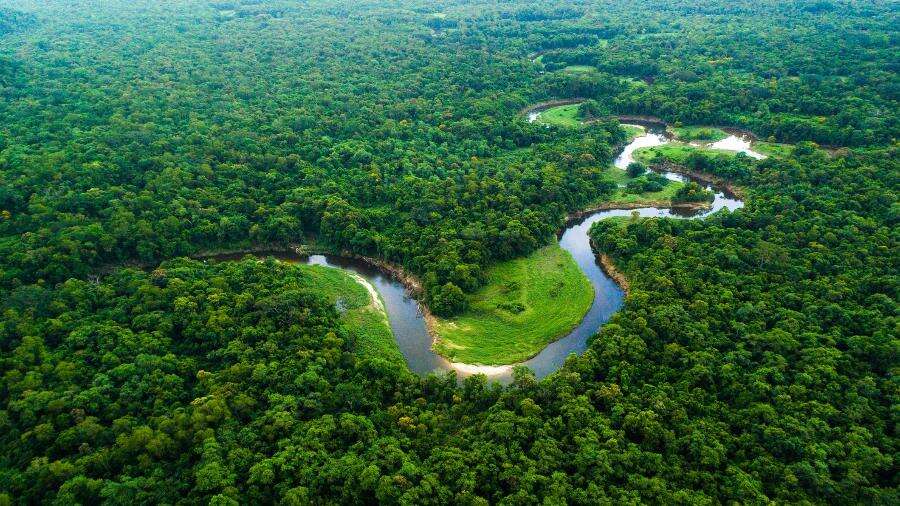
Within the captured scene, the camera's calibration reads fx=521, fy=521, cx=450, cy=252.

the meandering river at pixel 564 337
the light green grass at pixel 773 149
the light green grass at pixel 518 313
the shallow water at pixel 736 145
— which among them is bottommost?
the meandering river at pixel 564 337

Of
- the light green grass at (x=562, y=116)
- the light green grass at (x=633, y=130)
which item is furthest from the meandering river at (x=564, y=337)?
the light green grass at (x=562, y=116)

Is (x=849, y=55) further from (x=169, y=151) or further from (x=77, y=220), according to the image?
(x=77, y=220)

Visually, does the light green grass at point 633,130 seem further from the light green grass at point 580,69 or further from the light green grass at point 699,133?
the light green grass at point 580,69

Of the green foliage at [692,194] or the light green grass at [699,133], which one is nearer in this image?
the green foliage at [692,194]

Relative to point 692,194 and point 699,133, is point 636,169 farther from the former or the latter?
point 699,133

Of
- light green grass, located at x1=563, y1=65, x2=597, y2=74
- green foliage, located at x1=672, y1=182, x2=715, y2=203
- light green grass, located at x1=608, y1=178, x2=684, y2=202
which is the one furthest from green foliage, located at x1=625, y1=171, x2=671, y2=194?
light green grass, located at x1=563, y1=65, x2=597, y2=74

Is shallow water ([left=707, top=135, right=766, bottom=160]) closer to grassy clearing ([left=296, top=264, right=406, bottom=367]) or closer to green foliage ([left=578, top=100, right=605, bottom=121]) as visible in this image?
green foliage ([left=578, top=100, right=605, bottom=121])
